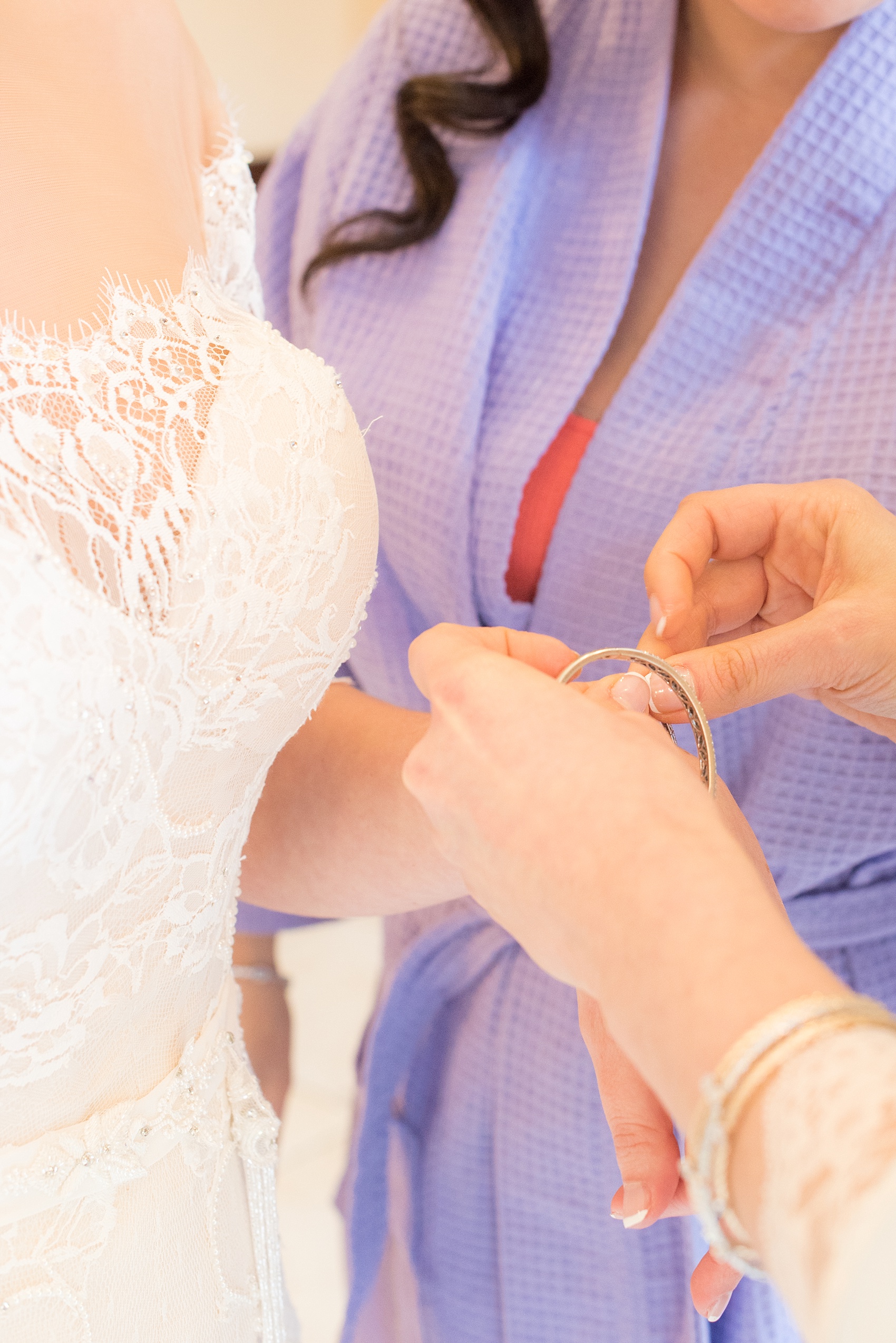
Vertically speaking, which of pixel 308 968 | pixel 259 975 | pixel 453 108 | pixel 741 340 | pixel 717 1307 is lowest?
pixel 308 968

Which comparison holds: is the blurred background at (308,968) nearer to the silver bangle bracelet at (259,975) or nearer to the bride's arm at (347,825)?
the silver bangle bracelet at (259,975)

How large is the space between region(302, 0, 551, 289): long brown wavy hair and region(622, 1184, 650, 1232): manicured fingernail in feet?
2.27

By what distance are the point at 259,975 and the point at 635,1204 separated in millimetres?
558

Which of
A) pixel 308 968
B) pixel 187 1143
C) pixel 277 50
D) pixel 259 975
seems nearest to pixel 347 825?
pixel 187 1143

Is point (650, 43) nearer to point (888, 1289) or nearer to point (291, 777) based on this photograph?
point (291, 777)

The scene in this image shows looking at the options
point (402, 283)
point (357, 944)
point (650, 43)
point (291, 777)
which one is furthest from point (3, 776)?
point (357, 944)

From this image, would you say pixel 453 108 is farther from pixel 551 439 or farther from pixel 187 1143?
pixel 187 1143

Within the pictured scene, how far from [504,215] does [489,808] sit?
1.89 ft

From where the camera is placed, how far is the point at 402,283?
35.0 inches

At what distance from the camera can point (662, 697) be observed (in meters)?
0.52

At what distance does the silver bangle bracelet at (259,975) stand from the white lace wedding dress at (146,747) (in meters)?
0.39

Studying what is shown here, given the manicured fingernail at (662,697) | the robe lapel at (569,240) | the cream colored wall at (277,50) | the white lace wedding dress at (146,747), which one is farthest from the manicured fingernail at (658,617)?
the cream colored wall at (277,50)

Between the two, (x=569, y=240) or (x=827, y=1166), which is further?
(x=569, y=240)

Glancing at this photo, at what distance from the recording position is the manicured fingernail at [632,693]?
1.67ft
